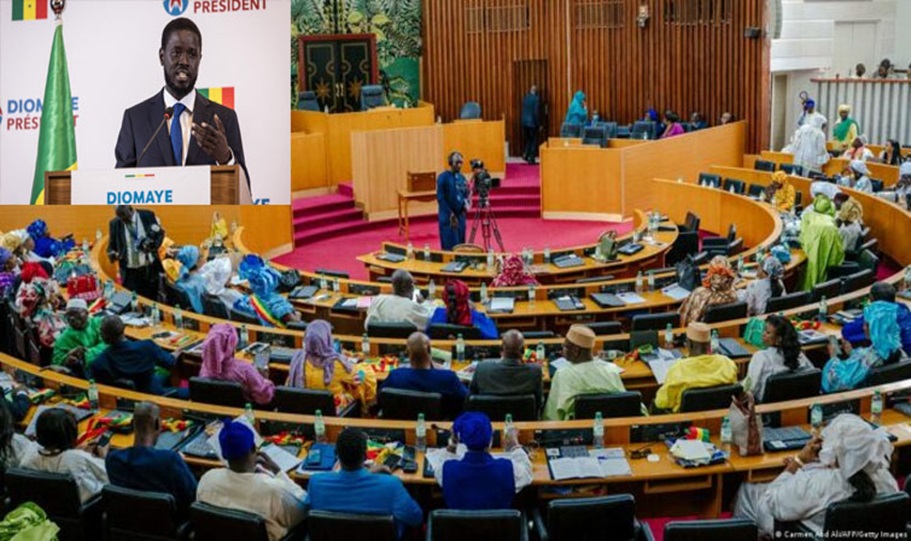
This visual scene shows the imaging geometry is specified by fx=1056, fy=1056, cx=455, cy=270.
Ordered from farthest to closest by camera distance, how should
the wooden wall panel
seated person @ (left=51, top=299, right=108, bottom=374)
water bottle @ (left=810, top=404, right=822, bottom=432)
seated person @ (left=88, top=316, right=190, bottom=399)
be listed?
the wooden wall panel → seated person @ (left=51, top=299, right=108, bottom=374) → seated person @ (left=88, top=316, right=190, bottom=399) → water bottle @ (left=810, top=404, right=822, bottom=432)

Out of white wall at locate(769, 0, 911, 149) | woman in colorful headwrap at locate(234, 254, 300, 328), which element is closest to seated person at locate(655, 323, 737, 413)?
woman in colorful headwrap at locate(234, 254, 300, 328)

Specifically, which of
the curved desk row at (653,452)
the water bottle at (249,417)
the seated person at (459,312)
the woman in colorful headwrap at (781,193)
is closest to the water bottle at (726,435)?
the curved desk row at (653,452)

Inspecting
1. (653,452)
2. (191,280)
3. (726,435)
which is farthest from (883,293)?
(191,280)

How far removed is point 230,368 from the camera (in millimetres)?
7309

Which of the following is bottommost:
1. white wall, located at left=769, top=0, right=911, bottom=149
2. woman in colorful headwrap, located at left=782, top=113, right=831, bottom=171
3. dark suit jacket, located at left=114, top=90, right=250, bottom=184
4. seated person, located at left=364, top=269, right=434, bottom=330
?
seated person, located at left=364, top=269, right=434, bottom=330

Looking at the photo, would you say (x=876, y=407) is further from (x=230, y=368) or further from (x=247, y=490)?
(x=230, y=368)

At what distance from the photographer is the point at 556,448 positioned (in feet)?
20.8

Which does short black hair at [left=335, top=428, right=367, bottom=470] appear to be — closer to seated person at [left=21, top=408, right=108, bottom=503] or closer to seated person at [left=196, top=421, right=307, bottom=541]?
seated person at [left=196, top=421, right=307, bottom=541]

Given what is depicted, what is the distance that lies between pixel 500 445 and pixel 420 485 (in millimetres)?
538

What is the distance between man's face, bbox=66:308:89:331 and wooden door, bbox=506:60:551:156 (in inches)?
600

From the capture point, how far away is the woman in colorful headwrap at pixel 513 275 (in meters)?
11.0

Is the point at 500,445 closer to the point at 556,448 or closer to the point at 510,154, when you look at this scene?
the point at 556,448

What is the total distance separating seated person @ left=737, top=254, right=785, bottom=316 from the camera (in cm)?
963

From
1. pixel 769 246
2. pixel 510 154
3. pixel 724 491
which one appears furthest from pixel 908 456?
pixel 510 154
